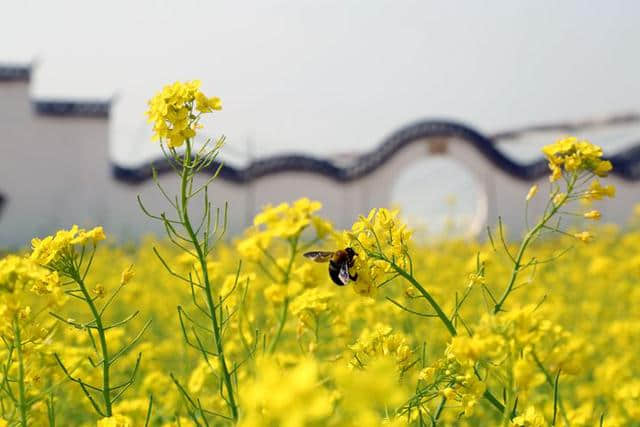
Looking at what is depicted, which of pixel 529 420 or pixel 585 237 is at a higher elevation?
pixel 585 237

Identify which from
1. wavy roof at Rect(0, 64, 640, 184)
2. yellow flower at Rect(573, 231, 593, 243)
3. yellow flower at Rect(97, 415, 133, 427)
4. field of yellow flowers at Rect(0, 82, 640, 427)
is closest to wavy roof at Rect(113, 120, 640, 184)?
wavy roof at Rect(0, 64, 640, 184)

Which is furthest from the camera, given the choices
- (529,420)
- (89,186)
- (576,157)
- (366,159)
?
(366,159)

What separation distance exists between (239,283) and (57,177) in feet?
34.9

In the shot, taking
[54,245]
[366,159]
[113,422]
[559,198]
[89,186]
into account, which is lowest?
[89,186]

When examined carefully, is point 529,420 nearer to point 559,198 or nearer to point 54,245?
point 559,198

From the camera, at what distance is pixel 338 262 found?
1172 mm

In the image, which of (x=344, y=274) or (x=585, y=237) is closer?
(x=344, y=274)

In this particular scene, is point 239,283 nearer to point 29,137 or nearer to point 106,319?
point 106,319

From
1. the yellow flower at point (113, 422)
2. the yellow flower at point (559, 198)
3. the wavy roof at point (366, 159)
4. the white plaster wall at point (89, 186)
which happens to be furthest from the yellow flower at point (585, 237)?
the wavy roof at point (366, 159)

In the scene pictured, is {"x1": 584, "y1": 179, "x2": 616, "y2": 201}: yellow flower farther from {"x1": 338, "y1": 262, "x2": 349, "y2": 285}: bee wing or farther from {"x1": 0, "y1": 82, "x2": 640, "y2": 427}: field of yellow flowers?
{"x1": 338, "y1": 262, "x2": 349, "y2": 285}: bee wing

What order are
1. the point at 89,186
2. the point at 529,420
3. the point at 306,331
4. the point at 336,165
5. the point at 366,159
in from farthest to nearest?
the point at 336,165 → the point at 366,159 → the point at 89,186 → the point at 306,331 → the point at 529,420

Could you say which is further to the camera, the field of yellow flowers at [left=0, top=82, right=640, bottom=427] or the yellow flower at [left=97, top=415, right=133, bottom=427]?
the yellow flower at [left=97, top=415, right=133, bottom=427]

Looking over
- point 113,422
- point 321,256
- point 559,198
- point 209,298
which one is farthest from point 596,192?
point 113,422

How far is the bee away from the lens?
3.83 ft
